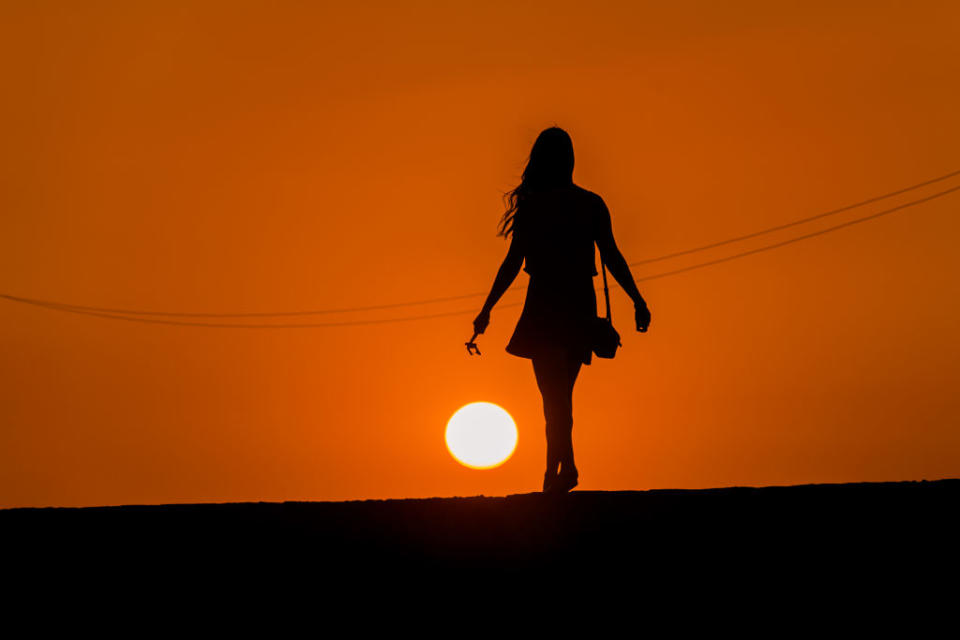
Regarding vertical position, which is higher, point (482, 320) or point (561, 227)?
point (561, 227)

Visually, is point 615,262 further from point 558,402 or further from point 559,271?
point 558,402

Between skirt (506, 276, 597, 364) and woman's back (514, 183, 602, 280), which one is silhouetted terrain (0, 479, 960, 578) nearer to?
skirt (506, 276, 597, 364)

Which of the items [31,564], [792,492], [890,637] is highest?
[792,492]

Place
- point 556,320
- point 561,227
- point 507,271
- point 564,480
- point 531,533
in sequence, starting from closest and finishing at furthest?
1. point 531,533
2. point 564,480
3. point 556,320
4. point 561,227
5. point 507,271

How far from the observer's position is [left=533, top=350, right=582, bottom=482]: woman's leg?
679 cm

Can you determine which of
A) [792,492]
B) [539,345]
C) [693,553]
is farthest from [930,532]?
[539,345]

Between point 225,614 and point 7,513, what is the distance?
3.77 ft

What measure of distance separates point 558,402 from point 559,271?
0.79 meters

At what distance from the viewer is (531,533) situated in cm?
495

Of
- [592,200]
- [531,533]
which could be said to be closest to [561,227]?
[592,200]

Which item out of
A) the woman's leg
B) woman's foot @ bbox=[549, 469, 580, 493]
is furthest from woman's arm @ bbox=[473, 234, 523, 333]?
woman's foot @ bbox=[549, 469, 580, 493]

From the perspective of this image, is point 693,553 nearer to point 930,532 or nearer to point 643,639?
point 643,639

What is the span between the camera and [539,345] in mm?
6957

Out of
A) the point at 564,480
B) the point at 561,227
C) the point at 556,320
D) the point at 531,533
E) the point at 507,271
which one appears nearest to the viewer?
the point at 531,533
